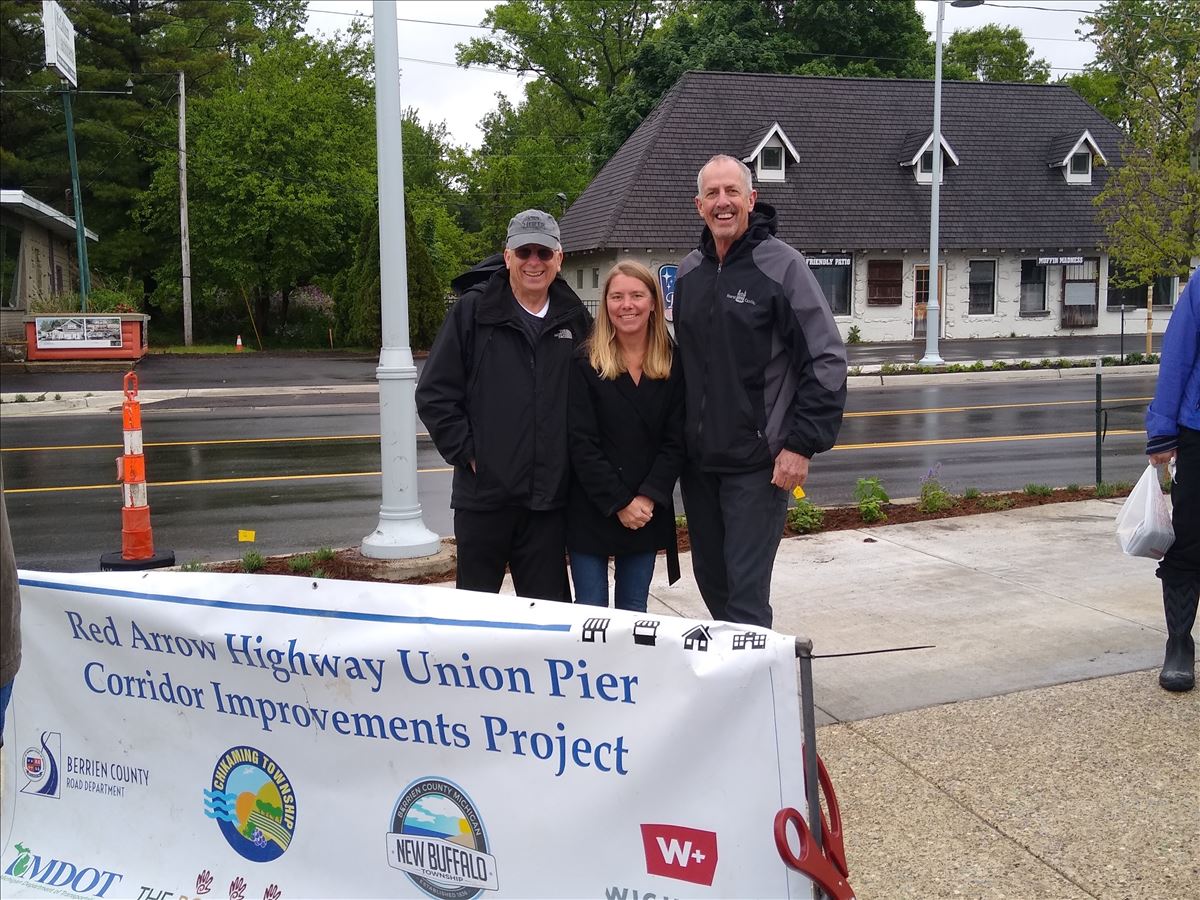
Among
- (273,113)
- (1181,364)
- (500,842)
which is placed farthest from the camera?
(273,113)

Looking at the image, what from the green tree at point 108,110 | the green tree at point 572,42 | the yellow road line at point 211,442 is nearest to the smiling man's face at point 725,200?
the yellow road line at point 211,442

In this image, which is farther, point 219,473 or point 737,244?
point 219,473

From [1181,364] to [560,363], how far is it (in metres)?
2.71

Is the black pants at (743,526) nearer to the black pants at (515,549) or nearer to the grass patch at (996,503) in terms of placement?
the black pants at (515,549)

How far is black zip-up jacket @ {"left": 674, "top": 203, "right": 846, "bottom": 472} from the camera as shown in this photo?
13.2ft

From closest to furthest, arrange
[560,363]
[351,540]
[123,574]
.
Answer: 1. [123,574]
2. [560,363]
3. [351,540]


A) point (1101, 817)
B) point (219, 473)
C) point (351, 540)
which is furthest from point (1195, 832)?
point (219, 473)

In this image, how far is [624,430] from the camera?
414cm

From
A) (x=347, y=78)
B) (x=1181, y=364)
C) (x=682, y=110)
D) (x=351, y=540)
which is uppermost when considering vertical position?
(x=347, y=78)

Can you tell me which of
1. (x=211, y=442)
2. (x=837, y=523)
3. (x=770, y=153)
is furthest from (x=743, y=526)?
(x=770, y=153)

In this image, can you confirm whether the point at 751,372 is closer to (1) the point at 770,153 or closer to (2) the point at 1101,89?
(1) the point at 770,153

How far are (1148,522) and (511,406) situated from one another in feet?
9.73

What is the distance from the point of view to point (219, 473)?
12.7 metres

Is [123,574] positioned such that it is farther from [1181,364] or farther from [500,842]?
[1181,364]
